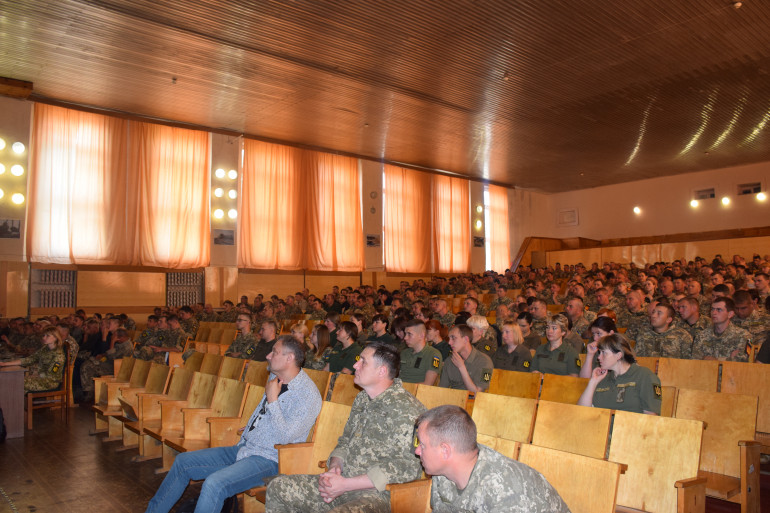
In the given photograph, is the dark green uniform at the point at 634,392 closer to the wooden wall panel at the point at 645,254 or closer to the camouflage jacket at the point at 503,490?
the camouflage jacket at the point at 503,490

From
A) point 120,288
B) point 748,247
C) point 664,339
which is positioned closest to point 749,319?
point 664,339

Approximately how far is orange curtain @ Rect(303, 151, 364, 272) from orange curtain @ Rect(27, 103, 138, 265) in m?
4.62

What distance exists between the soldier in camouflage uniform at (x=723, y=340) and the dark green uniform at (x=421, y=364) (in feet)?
7.34

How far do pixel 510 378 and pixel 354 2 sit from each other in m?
5.60

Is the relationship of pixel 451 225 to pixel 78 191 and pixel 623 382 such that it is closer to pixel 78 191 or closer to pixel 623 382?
pixel 78 191

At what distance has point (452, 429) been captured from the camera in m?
2.00

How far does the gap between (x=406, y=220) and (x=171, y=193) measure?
23.7ft

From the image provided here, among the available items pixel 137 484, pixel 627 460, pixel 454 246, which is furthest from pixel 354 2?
pixel 454 246

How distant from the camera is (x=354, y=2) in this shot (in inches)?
309

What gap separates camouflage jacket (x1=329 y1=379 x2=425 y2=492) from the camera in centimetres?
285

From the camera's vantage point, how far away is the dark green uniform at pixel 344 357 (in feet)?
18.6

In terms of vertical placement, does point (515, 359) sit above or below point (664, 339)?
below

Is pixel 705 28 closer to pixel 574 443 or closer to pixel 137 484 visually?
pixel 574 443

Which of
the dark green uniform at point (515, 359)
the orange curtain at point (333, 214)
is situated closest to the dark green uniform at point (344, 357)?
the dark green uniform at point (515, 359)
